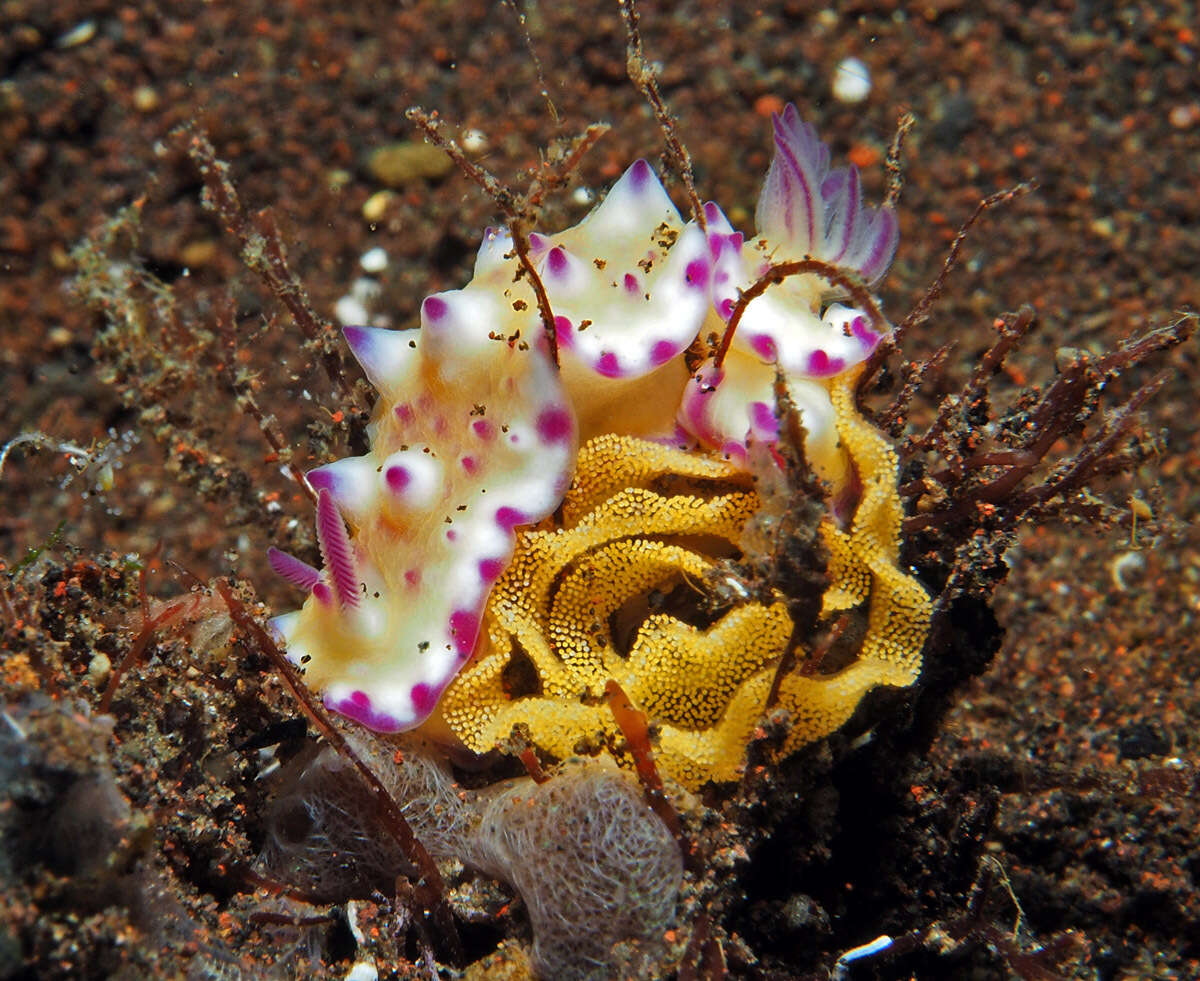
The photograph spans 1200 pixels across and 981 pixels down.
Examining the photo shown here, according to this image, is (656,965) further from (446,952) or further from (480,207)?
(480,207)

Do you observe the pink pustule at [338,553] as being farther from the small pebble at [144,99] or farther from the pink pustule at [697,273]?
the small pebble at [144,99]

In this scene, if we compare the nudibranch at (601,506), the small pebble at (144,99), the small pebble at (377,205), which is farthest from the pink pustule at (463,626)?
the small pebble at (144,99)

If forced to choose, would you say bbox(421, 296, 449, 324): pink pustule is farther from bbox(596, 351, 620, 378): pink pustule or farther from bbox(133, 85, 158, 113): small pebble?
bbox(133, 85, 158, 113): small pebble

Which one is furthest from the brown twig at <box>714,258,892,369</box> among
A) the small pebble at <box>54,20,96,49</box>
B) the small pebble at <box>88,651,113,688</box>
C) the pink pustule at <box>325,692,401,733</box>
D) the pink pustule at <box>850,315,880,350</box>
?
the small pebble at <box>54,20,96,49</box>

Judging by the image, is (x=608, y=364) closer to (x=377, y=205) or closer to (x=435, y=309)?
(x=435, y=309)

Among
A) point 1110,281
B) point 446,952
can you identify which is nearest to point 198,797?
point 446,952

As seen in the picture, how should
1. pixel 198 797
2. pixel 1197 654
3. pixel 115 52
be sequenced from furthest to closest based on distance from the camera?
pixel 115 52 → pixel 1197 654 → pixel 198 797
